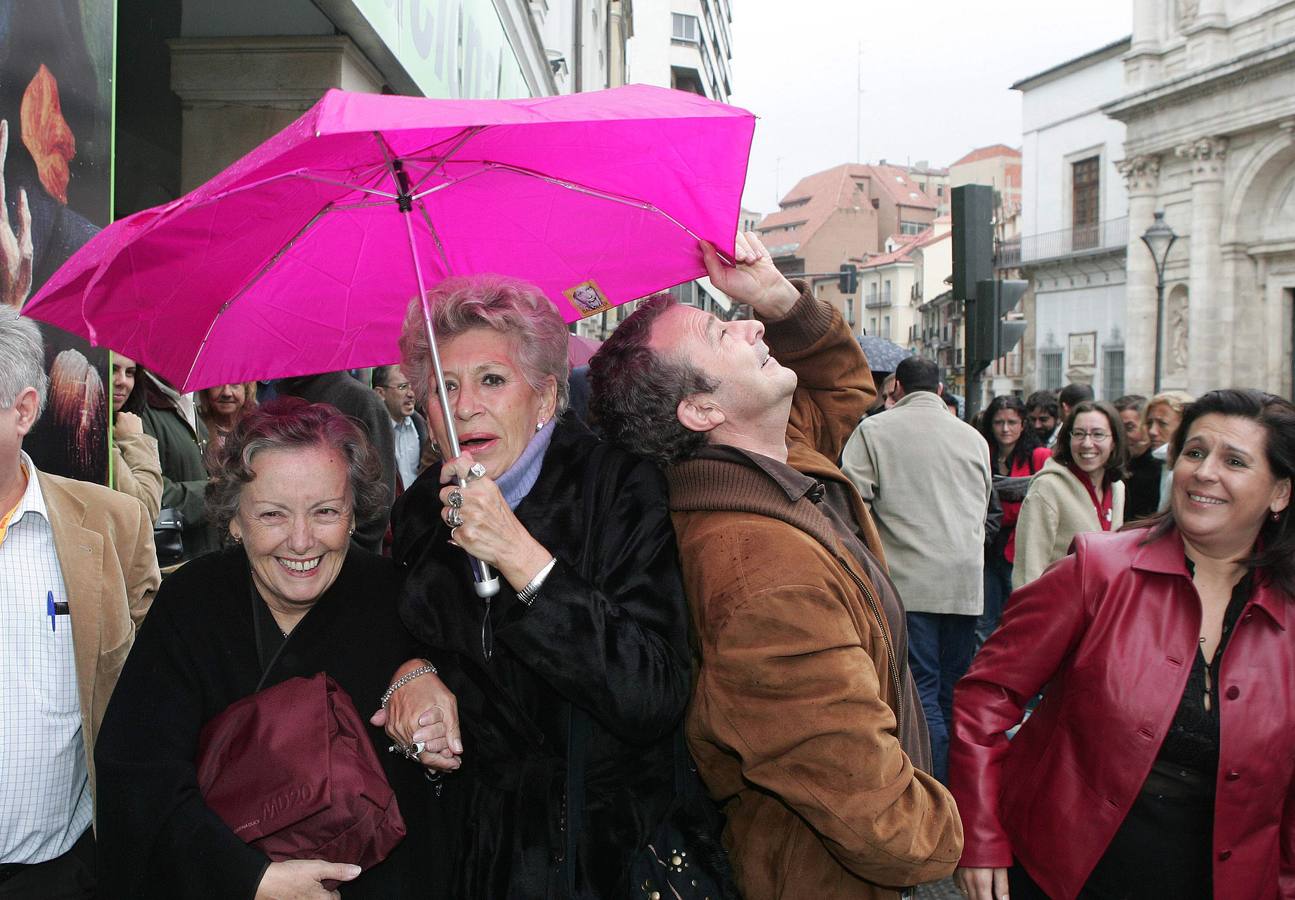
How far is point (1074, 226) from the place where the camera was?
41.2m

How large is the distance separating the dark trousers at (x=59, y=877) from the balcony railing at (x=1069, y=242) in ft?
124

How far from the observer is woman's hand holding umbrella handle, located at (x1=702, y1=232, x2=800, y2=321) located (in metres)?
2.63

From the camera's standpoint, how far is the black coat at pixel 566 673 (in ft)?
6.49

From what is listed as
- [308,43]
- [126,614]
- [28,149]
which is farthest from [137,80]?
[126,614]

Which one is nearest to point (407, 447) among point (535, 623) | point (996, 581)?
point (996, 581)

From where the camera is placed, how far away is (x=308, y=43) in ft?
19.6

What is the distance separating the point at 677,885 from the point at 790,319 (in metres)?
1.37

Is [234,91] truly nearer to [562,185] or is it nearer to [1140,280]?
[562,185]

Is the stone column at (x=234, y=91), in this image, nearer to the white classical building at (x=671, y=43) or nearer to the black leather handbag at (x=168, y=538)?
the black leather handbag at (x=168, y=538)

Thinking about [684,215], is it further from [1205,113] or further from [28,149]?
[1205,113]

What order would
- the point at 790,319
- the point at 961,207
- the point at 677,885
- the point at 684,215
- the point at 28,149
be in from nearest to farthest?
1. the point at 677,885
2. the point at 684,215
3. the point at 790,319
4. the point at 28,149
5. the point at 961,207

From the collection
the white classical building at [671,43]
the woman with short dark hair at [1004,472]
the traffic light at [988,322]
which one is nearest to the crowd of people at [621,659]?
the woman with short dark hair at [1004,472]

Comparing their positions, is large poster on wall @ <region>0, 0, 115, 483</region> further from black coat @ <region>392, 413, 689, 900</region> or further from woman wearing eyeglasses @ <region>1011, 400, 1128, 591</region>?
woman wearing eyeglasses @ <region>1011, 400, 1128, 591</region>

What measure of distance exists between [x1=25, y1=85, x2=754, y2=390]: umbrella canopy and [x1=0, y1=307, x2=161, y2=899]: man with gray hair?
1.16ft
